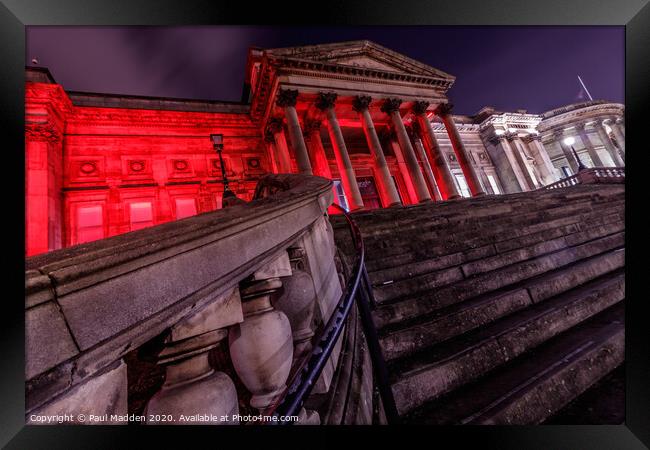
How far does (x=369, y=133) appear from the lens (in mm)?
14031

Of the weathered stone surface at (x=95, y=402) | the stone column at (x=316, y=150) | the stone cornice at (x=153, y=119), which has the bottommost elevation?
the weathered stone surface at (x=95, y=402)

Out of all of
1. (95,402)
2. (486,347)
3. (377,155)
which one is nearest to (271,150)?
(377,155)

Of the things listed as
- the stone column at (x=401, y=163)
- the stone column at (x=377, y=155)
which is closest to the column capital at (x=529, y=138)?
the stone column at (x=401, y=163)

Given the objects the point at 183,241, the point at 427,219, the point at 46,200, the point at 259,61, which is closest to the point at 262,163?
the point at 259,61

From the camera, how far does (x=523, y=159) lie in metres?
22.5

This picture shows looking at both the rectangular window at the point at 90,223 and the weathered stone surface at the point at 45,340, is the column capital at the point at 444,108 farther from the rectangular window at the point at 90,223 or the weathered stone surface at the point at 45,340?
the weathered stone surface at the point at 45,340

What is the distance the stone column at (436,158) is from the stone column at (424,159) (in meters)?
1.16

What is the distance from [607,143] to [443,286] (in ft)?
117

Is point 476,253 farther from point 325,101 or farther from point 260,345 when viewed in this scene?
point 325,101

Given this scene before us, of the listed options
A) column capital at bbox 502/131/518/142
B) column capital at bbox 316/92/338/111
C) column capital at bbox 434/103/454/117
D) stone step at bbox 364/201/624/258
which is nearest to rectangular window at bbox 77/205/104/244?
column capital at bbox 316/92/338/111

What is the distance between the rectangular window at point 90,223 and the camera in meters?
11.4

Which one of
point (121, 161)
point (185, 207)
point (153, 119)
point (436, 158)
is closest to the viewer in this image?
point (121, 161)
